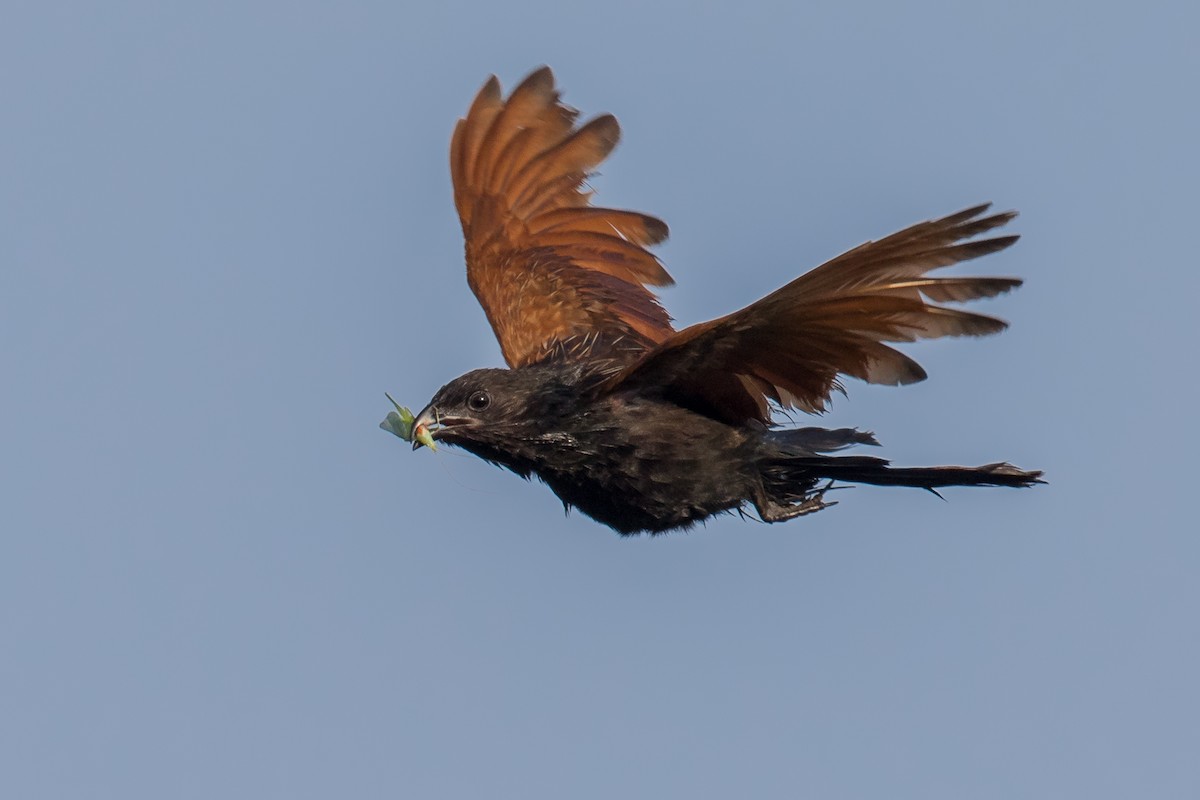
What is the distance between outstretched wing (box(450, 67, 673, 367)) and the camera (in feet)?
32.4

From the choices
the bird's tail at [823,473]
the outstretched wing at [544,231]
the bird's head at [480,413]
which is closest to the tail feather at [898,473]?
the bird's tail at [823,473]

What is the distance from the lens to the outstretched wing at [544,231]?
9883mm

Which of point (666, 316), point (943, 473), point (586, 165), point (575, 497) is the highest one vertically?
point (586, 165)

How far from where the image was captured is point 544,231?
10250 mm

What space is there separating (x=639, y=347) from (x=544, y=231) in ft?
3.76

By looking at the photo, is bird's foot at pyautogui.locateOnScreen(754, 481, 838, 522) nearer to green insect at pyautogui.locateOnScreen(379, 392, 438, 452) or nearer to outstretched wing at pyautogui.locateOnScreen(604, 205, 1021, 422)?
outstretched wing at pyautogui.locateOnScreen(604, 205, 1021, 422)

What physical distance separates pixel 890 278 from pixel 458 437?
231cm

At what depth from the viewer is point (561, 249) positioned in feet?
33.5

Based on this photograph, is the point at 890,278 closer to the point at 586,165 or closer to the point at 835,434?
the point at 835,434

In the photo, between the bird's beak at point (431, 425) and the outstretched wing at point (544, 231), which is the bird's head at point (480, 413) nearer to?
the bird's beak at point (431, 425)

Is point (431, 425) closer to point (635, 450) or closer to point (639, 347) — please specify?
point (635, 450)

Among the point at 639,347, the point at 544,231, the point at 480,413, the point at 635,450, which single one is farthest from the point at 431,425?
the point at 544,231

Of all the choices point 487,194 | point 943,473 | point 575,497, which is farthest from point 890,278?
point 487,194

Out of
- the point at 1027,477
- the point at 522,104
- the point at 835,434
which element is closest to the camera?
the point at 1027,477
